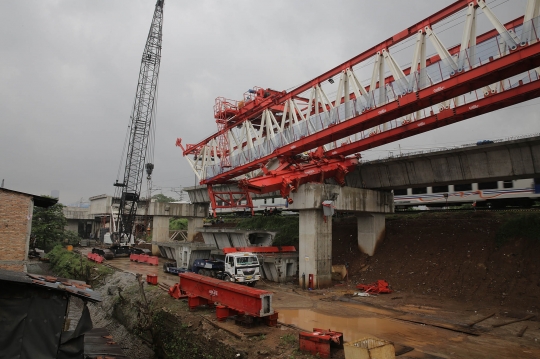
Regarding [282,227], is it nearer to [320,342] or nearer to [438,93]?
[438,93]

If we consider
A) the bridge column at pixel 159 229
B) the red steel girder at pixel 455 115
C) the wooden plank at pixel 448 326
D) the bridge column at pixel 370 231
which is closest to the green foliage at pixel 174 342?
the wooden plank at pixel 448 326

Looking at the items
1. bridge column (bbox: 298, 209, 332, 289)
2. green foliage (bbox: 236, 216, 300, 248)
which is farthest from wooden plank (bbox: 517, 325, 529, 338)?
green foliage (bbox: 236, 216, 300, 248)

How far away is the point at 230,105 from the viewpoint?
33.2 m

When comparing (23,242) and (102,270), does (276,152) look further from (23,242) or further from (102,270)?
(102,270)

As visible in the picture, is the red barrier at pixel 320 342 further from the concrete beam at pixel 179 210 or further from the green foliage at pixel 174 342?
the concrete beam at pixel 179 210

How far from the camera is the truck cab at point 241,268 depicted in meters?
21.6

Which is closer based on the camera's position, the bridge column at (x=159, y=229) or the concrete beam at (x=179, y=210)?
the concrete beam at (x=179, y=210)

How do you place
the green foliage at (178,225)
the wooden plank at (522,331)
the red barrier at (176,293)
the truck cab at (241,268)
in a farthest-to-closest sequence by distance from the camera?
the green foliage at (178,225), the truck cab at (241,268), the red barrier at (176,293), the wooden plank at (522,331)

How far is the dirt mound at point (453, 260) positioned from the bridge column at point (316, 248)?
9.38ft

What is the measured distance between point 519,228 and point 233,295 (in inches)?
703

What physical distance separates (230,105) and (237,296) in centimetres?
2208

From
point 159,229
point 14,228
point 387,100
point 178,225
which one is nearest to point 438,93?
point 387,100

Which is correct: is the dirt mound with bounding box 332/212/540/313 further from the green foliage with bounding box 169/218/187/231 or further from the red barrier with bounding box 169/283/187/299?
the green foliage with bounding box 169/218/187/231

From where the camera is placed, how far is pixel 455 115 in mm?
18578
